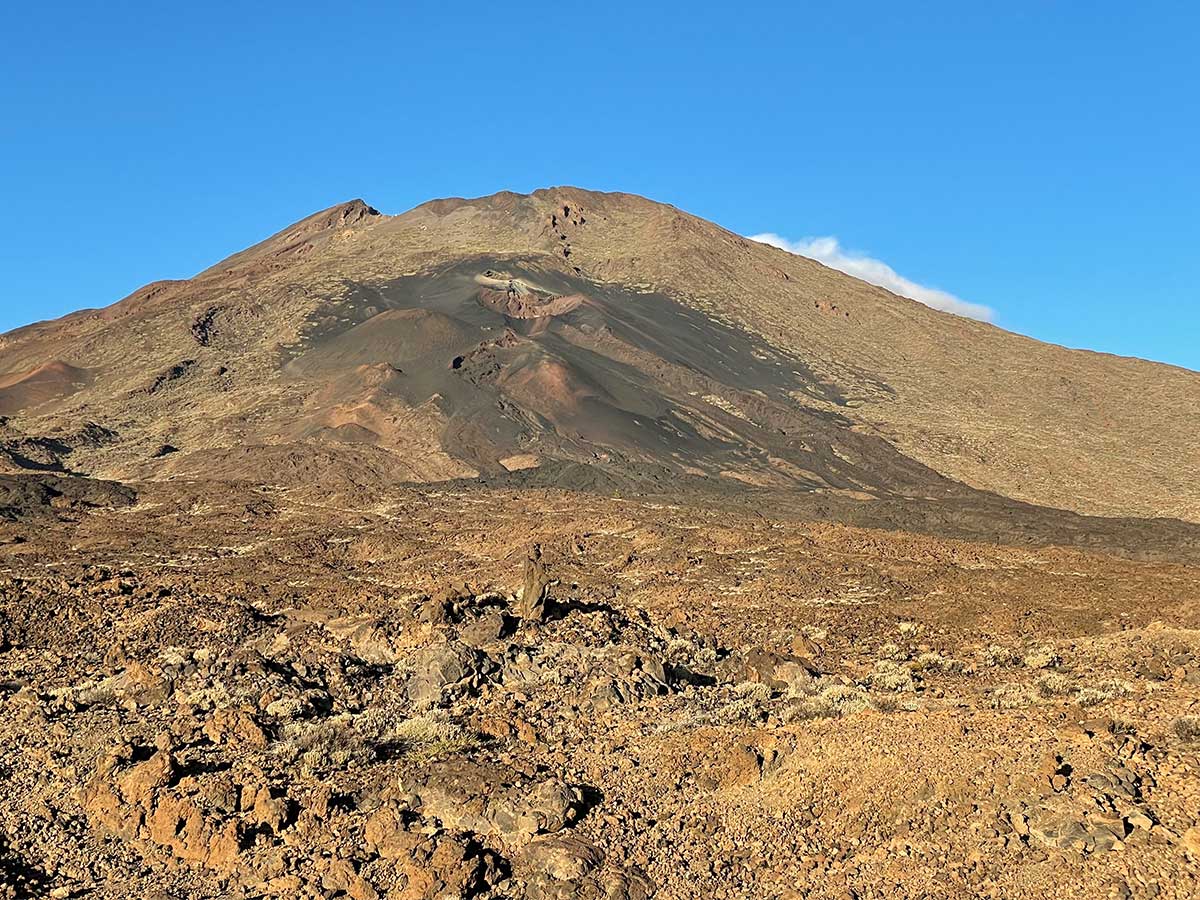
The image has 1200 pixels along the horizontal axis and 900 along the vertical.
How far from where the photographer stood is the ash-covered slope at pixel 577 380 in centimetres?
5288

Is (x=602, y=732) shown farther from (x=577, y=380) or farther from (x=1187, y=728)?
(x=577, y=380)

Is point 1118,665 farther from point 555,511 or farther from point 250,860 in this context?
point 555,511

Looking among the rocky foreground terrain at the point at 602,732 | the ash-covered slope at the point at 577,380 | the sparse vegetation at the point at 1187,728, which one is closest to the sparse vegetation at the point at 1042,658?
the rocky foreground terrain at the point at 602,732

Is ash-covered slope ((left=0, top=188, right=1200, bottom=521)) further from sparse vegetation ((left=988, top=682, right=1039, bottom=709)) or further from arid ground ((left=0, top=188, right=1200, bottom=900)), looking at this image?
sparse vegetation ((left=988, top=682, right=1039, bottom=709))

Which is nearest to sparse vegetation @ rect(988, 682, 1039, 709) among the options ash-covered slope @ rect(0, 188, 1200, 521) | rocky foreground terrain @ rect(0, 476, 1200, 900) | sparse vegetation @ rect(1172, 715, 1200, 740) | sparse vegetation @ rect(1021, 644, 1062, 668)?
rocky foreground terrain @ rect(0, 476, 1200, 900)

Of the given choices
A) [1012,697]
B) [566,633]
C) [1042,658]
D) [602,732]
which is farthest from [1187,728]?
[566,633]

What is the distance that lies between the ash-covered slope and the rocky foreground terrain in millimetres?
24129

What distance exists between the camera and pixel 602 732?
551 inches

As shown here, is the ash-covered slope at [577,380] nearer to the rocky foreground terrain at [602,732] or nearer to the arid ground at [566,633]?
the arid ground at [566,633]

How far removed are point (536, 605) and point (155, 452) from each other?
38175 mm

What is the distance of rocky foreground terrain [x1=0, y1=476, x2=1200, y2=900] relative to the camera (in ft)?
32.2

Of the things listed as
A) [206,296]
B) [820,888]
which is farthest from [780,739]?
[206,296]

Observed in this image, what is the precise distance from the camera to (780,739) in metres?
12.2

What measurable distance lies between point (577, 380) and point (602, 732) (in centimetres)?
4581
